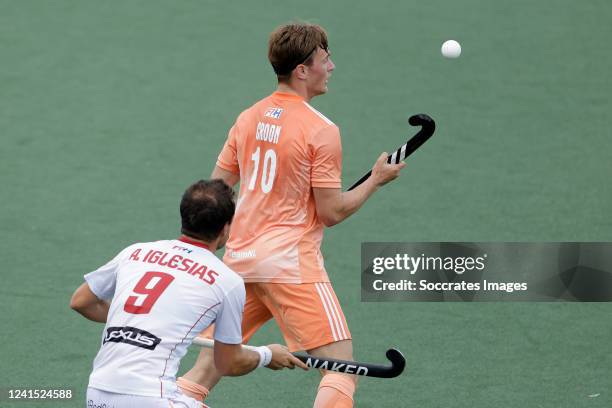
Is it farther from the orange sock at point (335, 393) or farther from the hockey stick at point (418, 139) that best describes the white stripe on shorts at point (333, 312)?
the hockey stick at point (418, 139)

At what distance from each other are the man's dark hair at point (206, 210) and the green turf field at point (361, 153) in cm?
204

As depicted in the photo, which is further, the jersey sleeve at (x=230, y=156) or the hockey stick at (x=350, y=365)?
the jersey sleeve at (x=230, y=156)

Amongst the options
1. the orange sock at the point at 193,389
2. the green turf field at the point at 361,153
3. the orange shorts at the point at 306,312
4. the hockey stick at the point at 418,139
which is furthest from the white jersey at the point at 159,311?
the green turf field at the point at 361,153

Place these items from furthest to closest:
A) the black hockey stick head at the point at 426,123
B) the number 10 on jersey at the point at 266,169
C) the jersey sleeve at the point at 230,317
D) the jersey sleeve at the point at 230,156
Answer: the jersey sleeve at the point at 230,156, the black hockey stick head at the point at 426,123, the number 10 on jersey at the point at 266,169, the jersey sleeve at the point at 230,317

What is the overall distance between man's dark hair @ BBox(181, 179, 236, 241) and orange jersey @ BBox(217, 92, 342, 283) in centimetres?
78

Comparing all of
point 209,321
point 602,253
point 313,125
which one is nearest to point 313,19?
point 602,253

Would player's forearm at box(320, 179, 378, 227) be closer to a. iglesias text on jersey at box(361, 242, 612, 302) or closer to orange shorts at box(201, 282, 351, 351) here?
orange shorts at box(201, 282, 351, 351)

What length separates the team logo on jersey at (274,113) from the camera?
507cm

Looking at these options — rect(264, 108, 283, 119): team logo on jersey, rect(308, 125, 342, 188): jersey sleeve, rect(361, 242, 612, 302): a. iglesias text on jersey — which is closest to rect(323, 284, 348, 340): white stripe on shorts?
rect(308, 125, 342, 188): jersey sleeve

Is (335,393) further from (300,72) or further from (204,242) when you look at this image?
(300,72)

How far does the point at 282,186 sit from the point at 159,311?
1.17 meters

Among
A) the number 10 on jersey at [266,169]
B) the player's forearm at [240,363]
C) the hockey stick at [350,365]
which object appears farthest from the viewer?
the number 10 on jersey at [266,169]

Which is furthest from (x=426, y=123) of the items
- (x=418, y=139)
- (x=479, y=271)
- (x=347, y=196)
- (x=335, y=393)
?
(x=479, y=271)

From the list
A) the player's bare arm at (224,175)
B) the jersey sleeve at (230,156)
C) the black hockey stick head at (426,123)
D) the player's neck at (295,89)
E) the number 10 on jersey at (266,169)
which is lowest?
the number 10 on jersey at (266,169)
